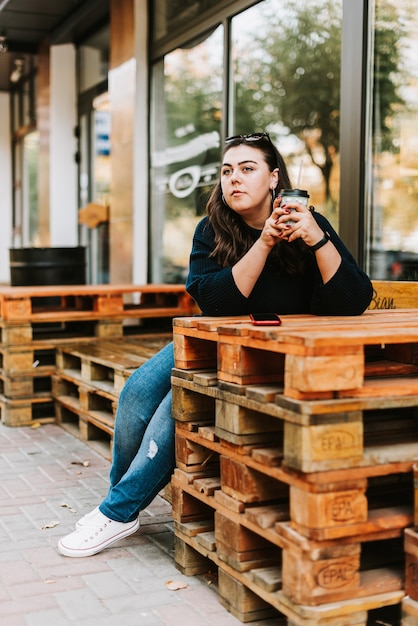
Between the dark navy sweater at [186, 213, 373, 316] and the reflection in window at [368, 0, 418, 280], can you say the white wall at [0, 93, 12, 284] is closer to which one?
the reflection in window at [368, 0, 418, 280]

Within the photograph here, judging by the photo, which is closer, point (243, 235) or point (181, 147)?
point (243, 235)

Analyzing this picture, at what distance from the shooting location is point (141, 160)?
9336mm

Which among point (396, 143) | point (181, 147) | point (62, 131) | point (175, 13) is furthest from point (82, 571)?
point (62, 131)

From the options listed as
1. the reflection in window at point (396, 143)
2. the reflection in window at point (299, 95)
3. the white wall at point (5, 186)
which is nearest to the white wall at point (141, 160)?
the reflection in window at point (396, 143)

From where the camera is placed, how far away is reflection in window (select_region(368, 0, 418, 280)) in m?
7.18

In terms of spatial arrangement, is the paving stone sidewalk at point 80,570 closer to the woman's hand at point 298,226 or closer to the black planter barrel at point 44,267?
the woman's hand at point 298,226

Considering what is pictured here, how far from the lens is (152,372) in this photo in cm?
385

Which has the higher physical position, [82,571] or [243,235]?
[243,235]

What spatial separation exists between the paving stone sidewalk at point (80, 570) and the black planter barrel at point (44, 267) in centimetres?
316

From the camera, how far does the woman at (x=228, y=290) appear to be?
140 inches

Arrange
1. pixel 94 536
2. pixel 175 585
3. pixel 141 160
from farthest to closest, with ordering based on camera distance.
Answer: pixel 141 160, pixel 94 536, pixel 175 585

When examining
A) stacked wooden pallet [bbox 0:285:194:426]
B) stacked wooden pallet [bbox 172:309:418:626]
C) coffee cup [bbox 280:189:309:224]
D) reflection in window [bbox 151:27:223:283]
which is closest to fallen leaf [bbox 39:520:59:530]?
stacked wooden pallet [bbox 172:309:418:626]

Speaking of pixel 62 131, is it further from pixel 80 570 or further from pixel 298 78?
pixel 80 570

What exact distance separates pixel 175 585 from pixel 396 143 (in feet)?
A: 20.5
